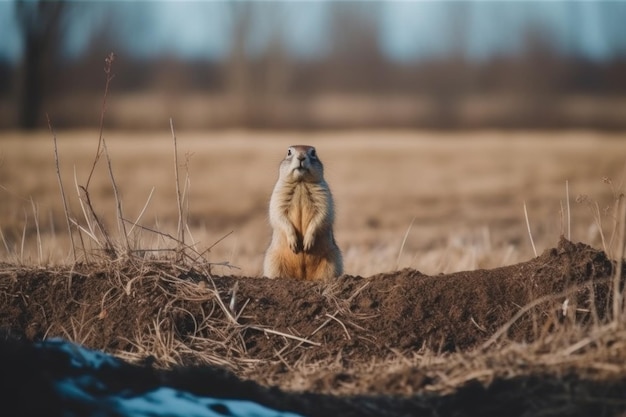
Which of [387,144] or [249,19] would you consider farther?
[249,19]

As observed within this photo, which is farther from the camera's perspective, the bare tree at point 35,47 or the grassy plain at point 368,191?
the bare tree at point 35,47

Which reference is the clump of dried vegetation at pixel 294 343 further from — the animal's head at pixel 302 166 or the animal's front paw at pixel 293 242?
the animal's head at pixel 302 166

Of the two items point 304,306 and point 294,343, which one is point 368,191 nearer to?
point 304,306

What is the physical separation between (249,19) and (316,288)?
40.3 meters

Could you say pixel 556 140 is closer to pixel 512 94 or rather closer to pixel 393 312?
pixel 512 94

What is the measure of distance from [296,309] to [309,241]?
1.64m

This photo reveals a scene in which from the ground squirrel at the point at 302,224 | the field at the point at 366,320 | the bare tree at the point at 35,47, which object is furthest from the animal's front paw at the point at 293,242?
the bare tree at the point at 35,47

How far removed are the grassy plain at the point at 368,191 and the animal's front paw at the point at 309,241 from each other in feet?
3.51

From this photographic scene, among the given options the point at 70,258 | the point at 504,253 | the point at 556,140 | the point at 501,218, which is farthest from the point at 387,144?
the point at 70,258

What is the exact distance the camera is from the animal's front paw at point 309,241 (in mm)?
7445

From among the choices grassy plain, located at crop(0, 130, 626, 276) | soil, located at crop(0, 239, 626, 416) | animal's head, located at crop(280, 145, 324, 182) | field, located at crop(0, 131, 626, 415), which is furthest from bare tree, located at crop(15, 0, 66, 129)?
soil, located at crop(0, 239, 626, 416)

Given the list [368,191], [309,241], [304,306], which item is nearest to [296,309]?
[304,306]

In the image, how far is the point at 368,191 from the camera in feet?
60.7

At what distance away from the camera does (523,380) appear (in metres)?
4.41
